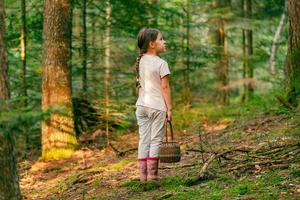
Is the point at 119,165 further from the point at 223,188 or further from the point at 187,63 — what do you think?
the point at 187,63

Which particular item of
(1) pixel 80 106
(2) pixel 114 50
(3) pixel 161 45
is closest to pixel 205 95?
(2) pixel 114 50

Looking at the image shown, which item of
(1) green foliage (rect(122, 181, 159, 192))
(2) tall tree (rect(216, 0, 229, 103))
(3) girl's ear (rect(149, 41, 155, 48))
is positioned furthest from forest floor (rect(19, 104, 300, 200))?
(2) tall tree (rect(216, 0, 229, 103))

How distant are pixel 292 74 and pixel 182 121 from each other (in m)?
4.83

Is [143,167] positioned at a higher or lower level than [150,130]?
lower

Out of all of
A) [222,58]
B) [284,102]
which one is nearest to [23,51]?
[284,102]

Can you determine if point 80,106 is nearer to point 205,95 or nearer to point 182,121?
point 182,121

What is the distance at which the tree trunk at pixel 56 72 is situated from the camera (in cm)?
1193

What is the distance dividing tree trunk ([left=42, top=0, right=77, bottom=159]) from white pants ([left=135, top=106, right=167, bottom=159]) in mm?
4788

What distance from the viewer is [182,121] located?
1535 centimetres

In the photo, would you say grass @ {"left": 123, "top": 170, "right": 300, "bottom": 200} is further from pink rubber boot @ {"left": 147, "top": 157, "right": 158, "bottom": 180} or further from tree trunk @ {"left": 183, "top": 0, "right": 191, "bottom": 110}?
tree trunk @ {"left": 183, "top": 0, "right": 191, "bottom": 110}

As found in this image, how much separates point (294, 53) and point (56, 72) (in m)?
4.85

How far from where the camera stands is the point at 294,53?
36.0ft

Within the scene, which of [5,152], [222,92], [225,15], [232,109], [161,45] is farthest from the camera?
[222,92]

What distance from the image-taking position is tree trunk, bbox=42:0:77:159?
1193 centimetres
